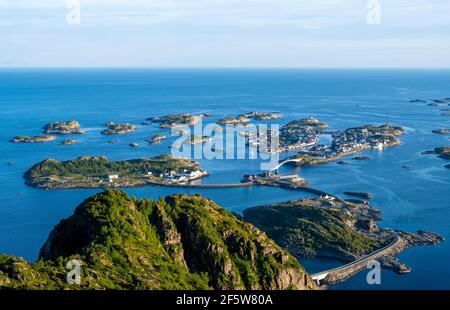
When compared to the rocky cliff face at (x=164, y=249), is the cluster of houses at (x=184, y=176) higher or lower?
lower

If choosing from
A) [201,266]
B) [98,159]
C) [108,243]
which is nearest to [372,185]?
[98,159]

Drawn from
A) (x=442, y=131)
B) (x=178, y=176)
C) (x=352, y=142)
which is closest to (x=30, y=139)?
(x=178, y=176)

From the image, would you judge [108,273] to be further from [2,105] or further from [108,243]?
[2,105]

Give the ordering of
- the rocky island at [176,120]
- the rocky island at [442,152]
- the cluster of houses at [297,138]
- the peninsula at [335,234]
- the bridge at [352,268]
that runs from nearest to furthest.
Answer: the bridge at [352,268] → the peninsula at [335,234] → the rocky island at [442,152] → the cluster of houses at [297,138] → the rocky island at [176,120]

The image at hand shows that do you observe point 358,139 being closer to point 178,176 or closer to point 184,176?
point 184,176

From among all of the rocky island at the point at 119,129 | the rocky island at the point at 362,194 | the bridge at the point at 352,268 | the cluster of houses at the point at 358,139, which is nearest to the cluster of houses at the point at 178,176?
the rocky island at the point at 362,194

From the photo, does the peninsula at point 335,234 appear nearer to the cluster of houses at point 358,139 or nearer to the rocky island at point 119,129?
the cluster of houses at point 358,139
